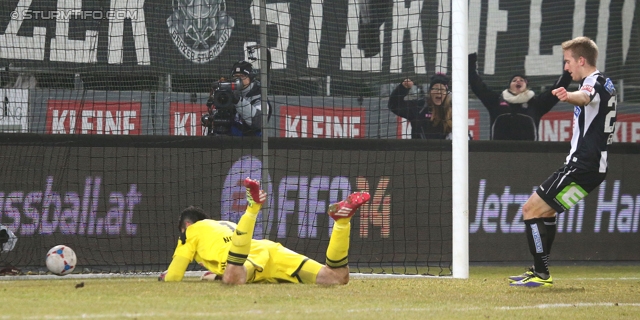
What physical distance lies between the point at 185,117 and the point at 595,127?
563 centimetres

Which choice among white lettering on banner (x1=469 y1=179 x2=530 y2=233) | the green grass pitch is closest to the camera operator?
white lettering on banner (x1=469 y1=179 x2=530 y2=233)

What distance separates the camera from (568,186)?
7.34m

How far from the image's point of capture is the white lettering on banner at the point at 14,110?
35.3ft

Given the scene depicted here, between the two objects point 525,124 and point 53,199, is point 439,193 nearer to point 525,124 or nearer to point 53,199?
point 525,124

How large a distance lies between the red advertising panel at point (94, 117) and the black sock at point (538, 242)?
18.1 ft

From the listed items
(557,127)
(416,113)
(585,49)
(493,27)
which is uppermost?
(493,27)

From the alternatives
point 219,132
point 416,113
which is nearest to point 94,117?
point 219,132

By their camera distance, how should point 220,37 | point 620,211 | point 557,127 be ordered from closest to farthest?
point 220,37 → point 620,211 → point 557,127

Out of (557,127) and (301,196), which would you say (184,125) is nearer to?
(301,196)

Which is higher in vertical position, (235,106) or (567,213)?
(235,106)

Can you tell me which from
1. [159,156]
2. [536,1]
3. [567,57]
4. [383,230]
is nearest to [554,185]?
[567,57]

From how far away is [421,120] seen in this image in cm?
1175

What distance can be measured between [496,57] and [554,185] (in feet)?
20.5

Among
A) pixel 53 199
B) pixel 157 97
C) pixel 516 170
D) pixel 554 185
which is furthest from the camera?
pixel 516 170
